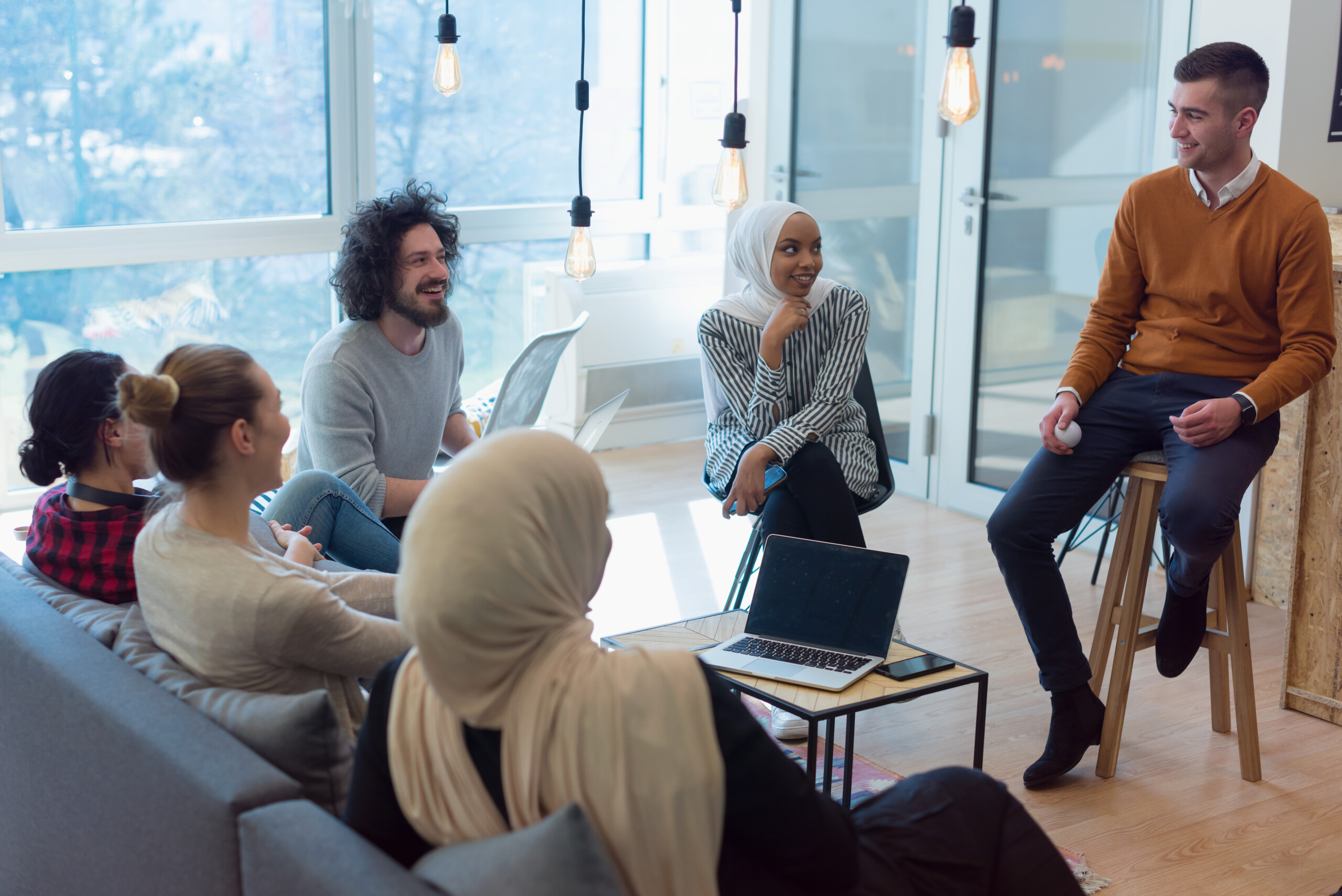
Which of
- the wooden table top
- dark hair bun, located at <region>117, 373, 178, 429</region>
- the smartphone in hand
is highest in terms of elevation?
dark hair bun, located at <region>117, 373, 178, 429</region>

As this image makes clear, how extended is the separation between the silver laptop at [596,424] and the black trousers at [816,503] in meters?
0.51

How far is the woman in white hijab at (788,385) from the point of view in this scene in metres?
2.81

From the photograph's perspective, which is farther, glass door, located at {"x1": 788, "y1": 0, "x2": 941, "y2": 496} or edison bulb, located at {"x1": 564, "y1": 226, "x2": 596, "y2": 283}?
glass door, located at {"x1": 788, "y1": 0, "x2": 941, "y2": 496}

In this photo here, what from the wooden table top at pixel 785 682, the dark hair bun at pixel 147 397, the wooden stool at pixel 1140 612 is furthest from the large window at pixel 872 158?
the dark hair bun at pixel 147 397

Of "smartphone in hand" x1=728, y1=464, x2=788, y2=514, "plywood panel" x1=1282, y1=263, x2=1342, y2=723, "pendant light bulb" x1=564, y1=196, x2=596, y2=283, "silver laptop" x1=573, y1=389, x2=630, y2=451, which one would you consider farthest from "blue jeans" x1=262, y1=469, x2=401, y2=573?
"plywood panel" x1=1282, y1=263, x2=1342, y2=723

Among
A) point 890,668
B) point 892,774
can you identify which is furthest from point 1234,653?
point 890,668

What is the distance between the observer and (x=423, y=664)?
1086 mm

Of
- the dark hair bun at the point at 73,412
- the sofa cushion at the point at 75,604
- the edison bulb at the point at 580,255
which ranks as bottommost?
the sofa cushion at the point at 75,604

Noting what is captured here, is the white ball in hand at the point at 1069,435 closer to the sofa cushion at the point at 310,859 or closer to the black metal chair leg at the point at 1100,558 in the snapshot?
the black metal chair leg at the point at 1100,558

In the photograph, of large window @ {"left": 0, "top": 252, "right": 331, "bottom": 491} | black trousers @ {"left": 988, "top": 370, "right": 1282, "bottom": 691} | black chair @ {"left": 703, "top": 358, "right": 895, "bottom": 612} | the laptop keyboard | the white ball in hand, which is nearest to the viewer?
the laptop keyboard

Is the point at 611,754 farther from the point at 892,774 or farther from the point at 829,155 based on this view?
the point at 829,155

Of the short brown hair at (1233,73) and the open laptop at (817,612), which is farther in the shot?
the short brown hair at (1233,73)

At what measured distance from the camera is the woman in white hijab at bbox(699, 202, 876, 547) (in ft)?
9.21

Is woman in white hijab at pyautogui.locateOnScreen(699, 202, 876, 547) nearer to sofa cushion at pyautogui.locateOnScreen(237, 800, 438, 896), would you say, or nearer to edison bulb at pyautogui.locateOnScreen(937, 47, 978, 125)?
edison bulb at pyautogui.locateOnScreen(937, 47, 978, 125)
